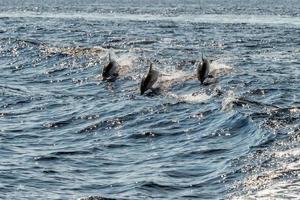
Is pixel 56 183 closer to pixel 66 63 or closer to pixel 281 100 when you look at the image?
pixel 281 100

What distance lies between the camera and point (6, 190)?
16250mm

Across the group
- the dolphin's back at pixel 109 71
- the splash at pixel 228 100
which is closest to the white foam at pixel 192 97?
the splash at pixel 228 100

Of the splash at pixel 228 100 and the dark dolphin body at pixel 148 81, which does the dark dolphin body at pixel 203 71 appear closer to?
the dark dolphin body at pixel 148 81

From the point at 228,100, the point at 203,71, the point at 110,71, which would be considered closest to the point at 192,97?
the point at 228,100

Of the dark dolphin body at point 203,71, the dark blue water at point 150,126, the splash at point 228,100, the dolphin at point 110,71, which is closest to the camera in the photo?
the dark blue water at point 150,126

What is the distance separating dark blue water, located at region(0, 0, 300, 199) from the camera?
1655 cm

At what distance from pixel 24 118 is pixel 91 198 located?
1038 cm

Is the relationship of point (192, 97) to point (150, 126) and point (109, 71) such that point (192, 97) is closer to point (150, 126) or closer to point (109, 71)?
point (150, 126)

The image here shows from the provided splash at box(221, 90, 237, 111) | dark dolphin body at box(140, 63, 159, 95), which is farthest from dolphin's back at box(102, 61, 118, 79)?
splash at box(221, 90, 237, 111)

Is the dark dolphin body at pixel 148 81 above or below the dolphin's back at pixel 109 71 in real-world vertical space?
above

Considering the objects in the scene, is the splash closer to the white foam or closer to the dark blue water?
the dark blue water

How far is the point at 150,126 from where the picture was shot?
2309 cm

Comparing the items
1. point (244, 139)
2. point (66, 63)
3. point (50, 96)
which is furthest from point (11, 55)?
point (244, 139)

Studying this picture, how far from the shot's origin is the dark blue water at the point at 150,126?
16547 mm
